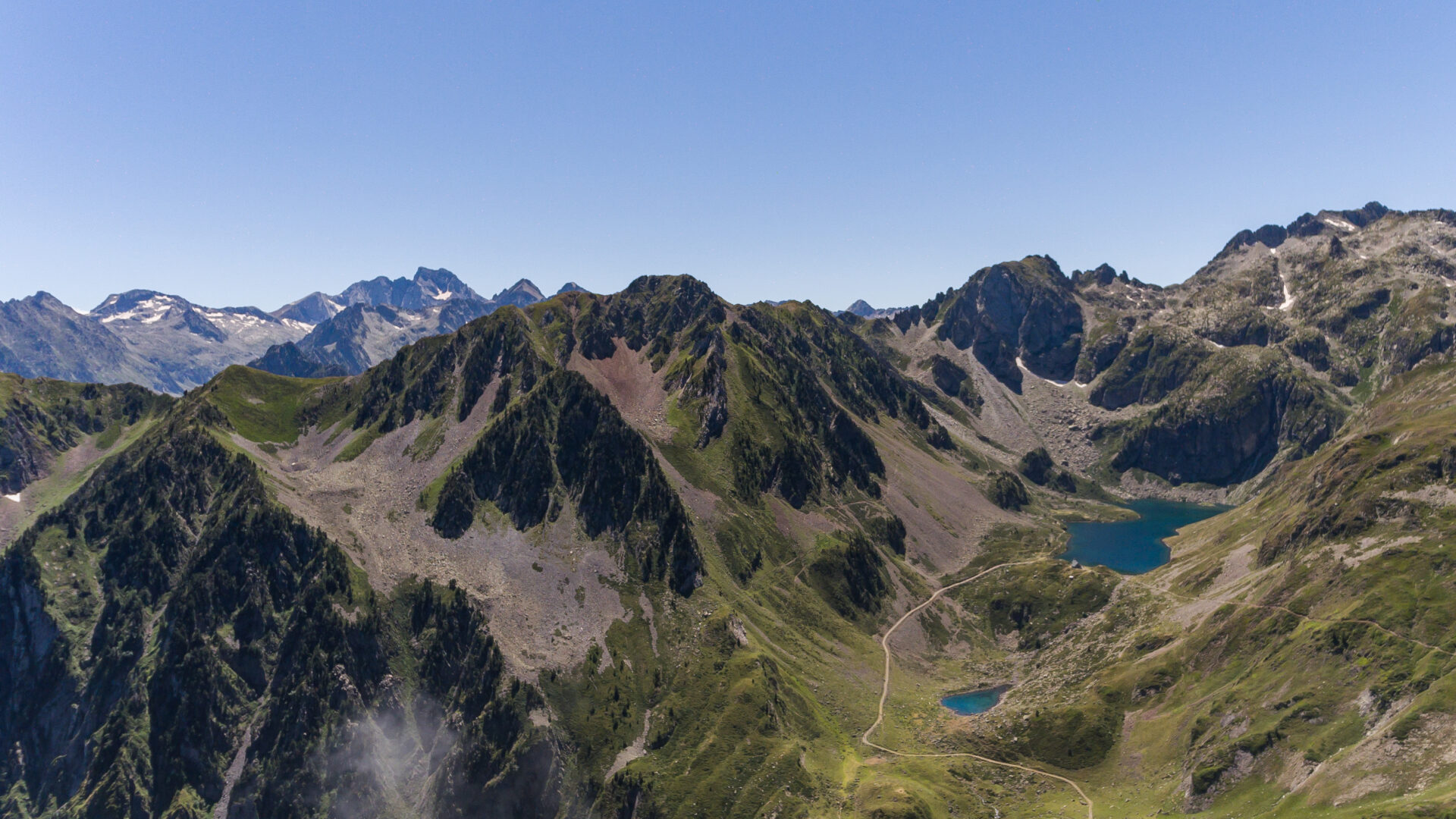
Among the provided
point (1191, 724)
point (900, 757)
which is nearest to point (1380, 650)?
point (1191, 724)

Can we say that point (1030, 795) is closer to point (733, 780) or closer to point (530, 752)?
point (733, 780)

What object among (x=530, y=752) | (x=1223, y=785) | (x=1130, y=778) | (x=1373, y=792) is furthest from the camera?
(x=530, y=752)

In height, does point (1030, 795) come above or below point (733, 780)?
below

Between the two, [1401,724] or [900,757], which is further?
[900,757]

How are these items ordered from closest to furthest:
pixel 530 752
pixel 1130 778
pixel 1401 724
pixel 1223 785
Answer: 1. pixel 1401 724
2. pixel 1223 785
3. pixel 1130 778
4. pixel 530 752

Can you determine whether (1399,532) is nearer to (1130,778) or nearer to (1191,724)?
(1191,724)

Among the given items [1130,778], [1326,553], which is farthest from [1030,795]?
[1326,553]

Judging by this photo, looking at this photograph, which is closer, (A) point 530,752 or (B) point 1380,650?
(B) point 1380,650

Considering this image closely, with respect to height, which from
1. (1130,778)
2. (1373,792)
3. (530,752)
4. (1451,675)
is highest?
(530,752)

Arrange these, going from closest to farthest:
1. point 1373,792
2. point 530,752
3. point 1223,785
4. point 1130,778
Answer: point 1373,792
point 1223,785
point 1130,778
point 530,752
